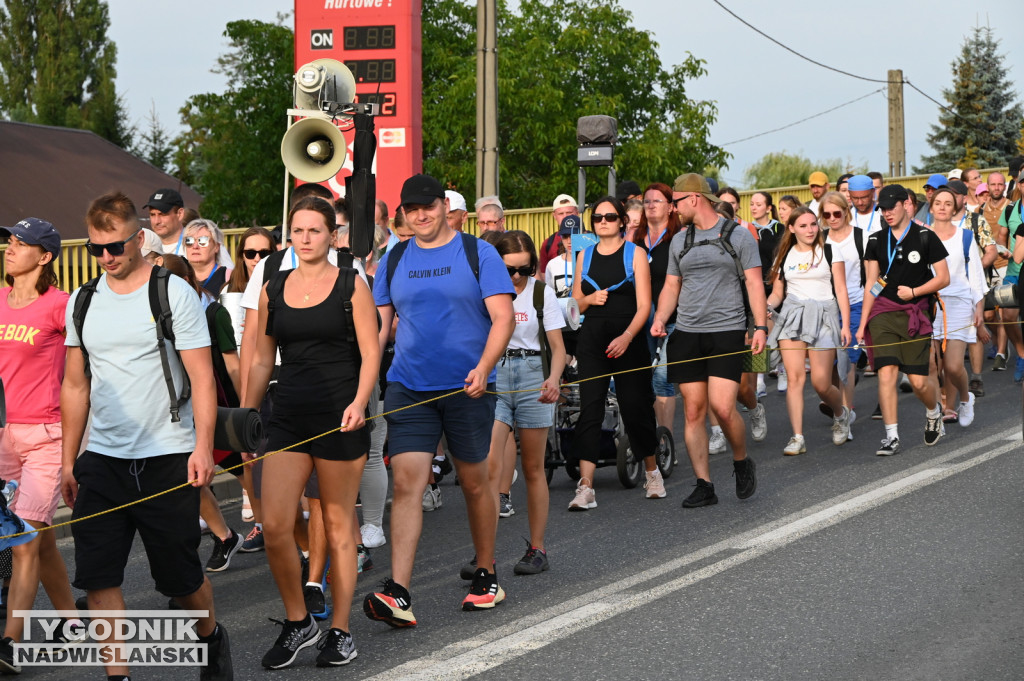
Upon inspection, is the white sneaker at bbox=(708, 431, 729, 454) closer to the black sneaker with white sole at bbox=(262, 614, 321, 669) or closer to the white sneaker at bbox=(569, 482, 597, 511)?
the white sneaker at bbox=(569, 482, 597, 511)

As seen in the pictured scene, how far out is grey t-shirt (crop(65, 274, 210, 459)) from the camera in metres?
5.16

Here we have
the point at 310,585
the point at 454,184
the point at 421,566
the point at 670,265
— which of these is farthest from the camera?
the point at 454,184

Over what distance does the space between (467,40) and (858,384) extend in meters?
29.2

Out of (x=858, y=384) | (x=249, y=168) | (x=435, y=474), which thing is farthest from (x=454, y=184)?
(x=435, y=474)

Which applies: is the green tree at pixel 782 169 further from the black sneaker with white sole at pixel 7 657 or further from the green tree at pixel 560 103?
the black sneaker with white sole at pixel 7 657

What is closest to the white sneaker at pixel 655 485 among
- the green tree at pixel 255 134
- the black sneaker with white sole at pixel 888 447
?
the black sneaker with white sole at pixel 888 447

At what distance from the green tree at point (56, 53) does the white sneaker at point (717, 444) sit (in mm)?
65815

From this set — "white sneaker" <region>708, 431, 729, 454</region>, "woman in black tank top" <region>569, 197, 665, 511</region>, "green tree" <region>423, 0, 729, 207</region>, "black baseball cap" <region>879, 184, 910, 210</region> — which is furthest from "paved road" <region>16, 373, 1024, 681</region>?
"green tree" <region>423, 0, 729, 207</region>

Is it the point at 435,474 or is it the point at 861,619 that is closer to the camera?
the point at 861,619

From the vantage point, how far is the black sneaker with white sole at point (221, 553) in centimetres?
780

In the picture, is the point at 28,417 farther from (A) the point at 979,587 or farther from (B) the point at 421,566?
(A) the point at 979,587

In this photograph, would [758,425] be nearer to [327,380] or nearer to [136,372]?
[327,380]

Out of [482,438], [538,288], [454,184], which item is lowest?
[482,438]

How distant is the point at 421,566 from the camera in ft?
24.9
